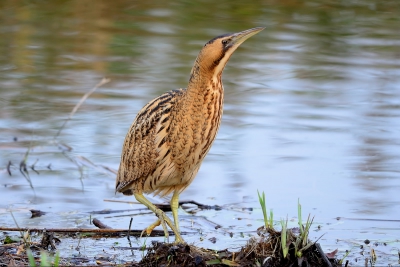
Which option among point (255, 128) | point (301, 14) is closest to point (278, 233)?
point (255, 128)

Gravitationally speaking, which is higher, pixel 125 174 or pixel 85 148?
pixel 125 174

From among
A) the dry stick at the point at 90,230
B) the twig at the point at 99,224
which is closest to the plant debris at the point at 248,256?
the dry stick at the point at 90,230

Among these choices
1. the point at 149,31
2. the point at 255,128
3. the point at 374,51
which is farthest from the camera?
the point at 149,31

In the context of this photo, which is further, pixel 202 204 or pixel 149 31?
pixel 149 31

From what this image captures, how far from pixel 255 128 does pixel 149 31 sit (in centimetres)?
437

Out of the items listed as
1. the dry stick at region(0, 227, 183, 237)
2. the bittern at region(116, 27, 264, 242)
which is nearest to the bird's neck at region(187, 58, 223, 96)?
the bittern at region(116, 27, 264, 242)

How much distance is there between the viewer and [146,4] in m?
13.2

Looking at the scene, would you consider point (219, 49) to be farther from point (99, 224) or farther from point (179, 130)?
point (99, 224)

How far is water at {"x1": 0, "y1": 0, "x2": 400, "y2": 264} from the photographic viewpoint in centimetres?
565

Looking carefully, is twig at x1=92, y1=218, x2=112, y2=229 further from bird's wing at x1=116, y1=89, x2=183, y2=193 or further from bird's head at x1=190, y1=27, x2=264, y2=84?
bird's head at x1=190, y1=27, x2=264, y2=84

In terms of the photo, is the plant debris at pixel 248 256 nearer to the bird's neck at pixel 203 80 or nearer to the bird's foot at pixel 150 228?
the bird's foot at pixel 150 228

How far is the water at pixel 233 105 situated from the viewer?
18.5 ft

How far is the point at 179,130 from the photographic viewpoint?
14.9 ft

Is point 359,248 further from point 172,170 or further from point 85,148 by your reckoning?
point 85,148
